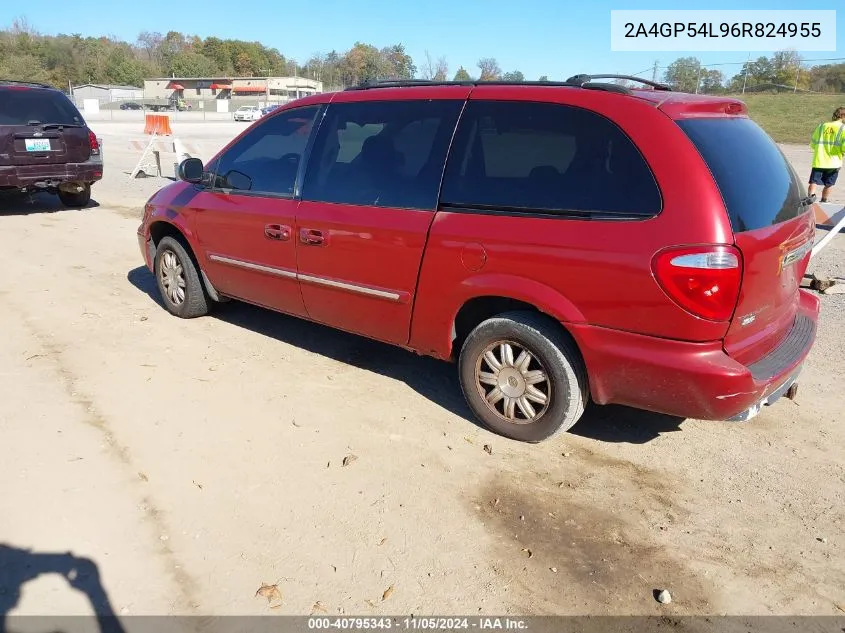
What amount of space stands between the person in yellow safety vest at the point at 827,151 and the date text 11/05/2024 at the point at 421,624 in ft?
37.9

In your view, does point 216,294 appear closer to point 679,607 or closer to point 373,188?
point 373,188

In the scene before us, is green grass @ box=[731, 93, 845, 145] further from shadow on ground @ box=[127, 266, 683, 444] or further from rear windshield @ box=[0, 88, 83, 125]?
shadow on ground @ box=[127, 266, 683, 444]

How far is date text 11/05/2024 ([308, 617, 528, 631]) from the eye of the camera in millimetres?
2455

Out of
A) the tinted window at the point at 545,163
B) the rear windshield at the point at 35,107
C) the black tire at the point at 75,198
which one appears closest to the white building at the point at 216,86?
the black tire at the point at 75,198

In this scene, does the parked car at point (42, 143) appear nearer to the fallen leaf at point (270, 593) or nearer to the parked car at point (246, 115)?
the fallen leaf at point (270, 593)

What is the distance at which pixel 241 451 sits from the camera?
359cm

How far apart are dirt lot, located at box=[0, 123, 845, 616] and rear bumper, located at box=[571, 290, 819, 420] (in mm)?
468

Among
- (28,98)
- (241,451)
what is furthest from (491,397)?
(28,98)

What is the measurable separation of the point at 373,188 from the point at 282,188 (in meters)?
0.84

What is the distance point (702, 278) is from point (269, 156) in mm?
3173

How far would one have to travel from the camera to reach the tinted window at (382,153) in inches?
151

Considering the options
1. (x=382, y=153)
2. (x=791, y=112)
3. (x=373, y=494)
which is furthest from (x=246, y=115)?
(x=373, y=494)

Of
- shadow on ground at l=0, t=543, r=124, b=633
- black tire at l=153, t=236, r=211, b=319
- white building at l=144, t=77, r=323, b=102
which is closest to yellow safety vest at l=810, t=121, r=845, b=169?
black tire at l=153, t=236, r=211, b=319

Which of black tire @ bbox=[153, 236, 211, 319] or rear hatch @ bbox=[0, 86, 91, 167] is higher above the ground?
rear hatch @ bbox=[0, 86, 91, 167]
